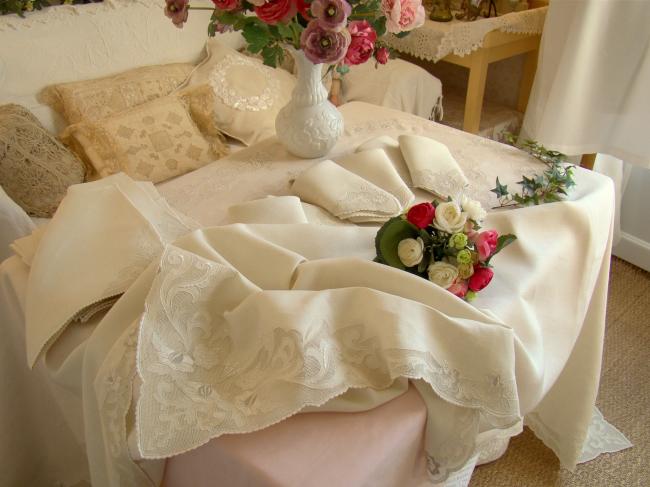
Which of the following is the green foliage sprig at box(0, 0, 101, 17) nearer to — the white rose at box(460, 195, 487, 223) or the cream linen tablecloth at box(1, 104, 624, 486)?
the cream linen tablecloth at box(1, 104, 624, 486)

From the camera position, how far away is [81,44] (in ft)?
6.03

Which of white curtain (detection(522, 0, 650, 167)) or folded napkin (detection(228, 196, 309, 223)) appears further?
white curtain (detection(522, 0, 650, 167))

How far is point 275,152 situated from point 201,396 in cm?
86

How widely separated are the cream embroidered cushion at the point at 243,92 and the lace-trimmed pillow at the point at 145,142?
6.2 inches

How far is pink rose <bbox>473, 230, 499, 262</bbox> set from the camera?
2.82 feet

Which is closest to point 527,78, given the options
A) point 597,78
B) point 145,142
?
point 597,78

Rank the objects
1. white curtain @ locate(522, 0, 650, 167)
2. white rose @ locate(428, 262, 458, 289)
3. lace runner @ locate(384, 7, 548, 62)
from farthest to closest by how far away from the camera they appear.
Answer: lace runner @ locate(384, 7, 548, 62)
white curtain @ locate(522, 0, 650, 167)
white rose @ locate(428, 262, 458, 289)

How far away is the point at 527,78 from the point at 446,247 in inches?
78.2

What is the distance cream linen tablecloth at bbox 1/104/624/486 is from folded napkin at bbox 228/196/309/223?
0.28ft

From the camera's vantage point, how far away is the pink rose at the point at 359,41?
3.82 feet

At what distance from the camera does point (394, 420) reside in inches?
28.3

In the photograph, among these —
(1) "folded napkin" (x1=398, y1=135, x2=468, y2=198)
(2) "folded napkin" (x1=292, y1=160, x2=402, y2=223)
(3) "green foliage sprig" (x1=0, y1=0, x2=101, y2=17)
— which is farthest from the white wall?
(3) "green foliage sprig" (x1=0, y1=0, x2=101, y2=17)

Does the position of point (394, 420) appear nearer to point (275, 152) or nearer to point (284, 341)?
point (284, 341)

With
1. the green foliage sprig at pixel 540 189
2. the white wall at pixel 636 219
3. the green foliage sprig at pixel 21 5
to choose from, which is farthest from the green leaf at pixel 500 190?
the green foliage sprig at pixel 21 5
